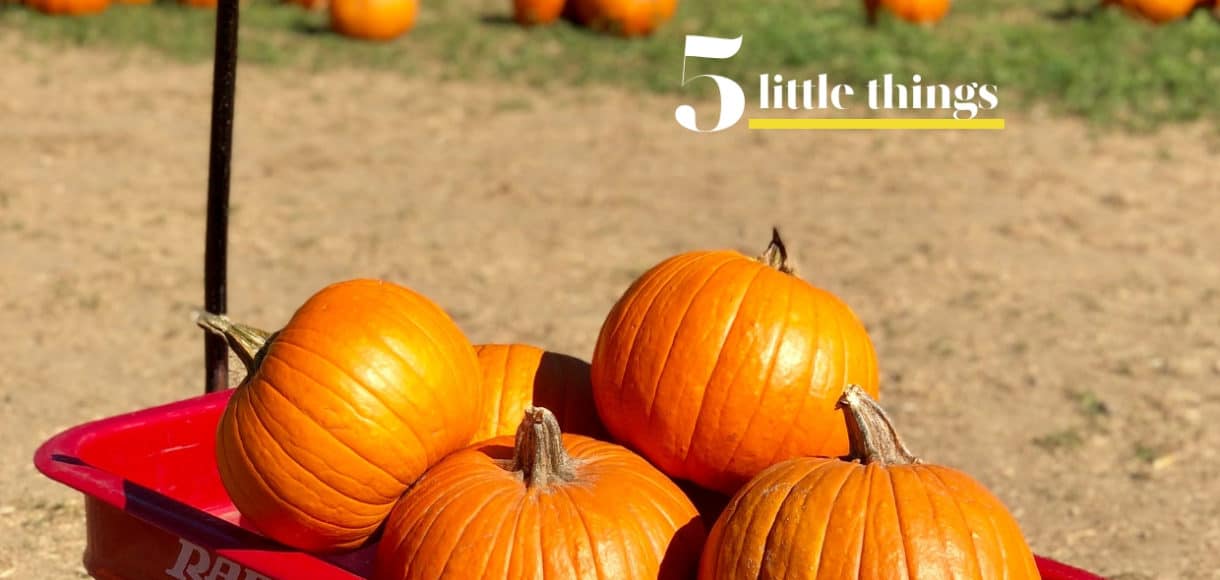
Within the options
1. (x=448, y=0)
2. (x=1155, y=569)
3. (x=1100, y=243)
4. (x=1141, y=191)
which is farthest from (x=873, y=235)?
(x=448, y=0)

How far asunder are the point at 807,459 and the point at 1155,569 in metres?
1.74

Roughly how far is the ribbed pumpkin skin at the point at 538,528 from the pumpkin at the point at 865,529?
0.31ft

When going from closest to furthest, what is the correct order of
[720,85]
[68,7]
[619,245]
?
1. [619,245]
2. [720,85]
3. [68,7]

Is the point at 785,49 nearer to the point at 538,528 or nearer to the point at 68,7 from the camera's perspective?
the point at 68,7

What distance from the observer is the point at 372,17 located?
9.78 m

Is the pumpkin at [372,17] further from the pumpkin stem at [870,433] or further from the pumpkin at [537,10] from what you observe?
the pumpkin stem at [870,433]

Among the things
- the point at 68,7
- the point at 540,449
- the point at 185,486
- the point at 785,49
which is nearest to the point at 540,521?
the point at 540,449

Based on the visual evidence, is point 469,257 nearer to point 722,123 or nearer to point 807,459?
point 722,123

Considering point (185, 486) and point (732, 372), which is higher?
point (732, 372)

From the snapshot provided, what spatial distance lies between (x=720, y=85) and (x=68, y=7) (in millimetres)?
4250

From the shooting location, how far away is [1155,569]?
3.76 metres

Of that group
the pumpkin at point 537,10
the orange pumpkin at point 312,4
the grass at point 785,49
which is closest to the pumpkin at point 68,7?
the grass at point 785,49

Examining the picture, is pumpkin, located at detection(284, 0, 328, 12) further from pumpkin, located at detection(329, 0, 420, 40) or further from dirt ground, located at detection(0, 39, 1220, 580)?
dirt ground, located at detection(0, 39, 1220, 580)

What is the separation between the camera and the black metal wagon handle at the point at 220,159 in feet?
10.5
